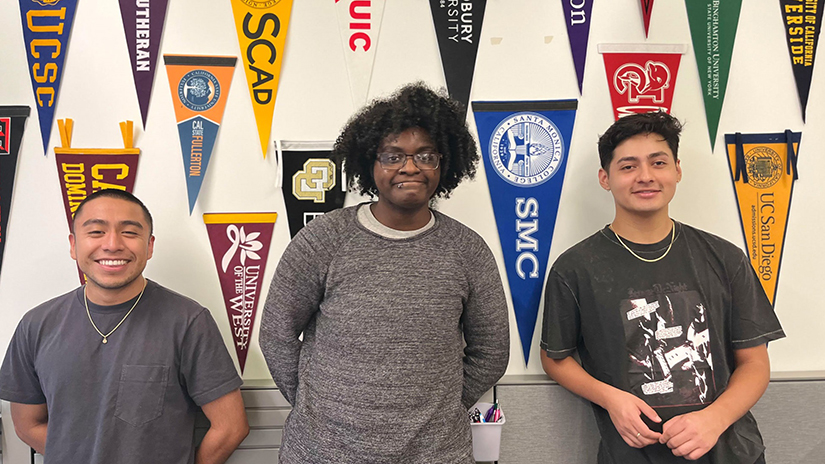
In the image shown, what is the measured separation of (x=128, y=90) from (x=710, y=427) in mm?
1953

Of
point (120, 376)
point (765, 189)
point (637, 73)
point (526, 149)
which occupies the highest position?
point (637, 73)

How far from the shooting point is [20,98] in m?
1.65

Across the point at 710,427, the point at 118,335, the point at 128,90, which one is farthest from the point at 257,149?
the point at 710,427

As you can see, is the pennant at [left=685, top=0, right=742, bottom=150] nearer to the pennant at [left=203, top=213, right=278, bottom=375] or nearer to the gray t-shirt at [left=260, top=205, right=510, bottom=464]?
the gray t-shirt at [left=260, top=205, right=510, bottom=464]

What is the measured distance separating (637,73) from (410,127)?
0.91 meters

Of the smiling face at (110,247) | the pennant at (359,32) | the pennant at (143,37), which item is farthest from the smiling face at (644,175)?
the pennant at (143,37)

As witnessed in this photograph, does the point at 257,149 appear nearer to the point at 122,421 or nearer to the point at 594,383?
the point at 122,421

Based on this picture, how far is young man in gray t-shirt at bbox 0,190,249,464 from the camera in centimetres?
138

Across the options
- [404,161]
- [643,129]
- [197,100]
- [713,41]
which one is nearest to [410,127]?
[404,161]

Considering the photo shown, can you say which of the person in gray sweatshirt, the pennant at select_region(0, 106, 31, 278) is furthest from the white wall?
the person in gray sweatshirt

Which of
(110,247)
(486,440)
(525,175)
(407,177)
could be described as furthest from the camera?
(525,175)

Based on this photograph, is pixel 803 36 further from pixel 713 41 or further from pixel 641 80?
pixel 641 80

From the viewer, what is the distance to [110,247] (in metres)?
1.38

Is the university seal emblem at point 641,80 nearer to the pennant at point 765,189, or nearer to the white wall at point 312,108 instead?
the white wall at point 312,108
